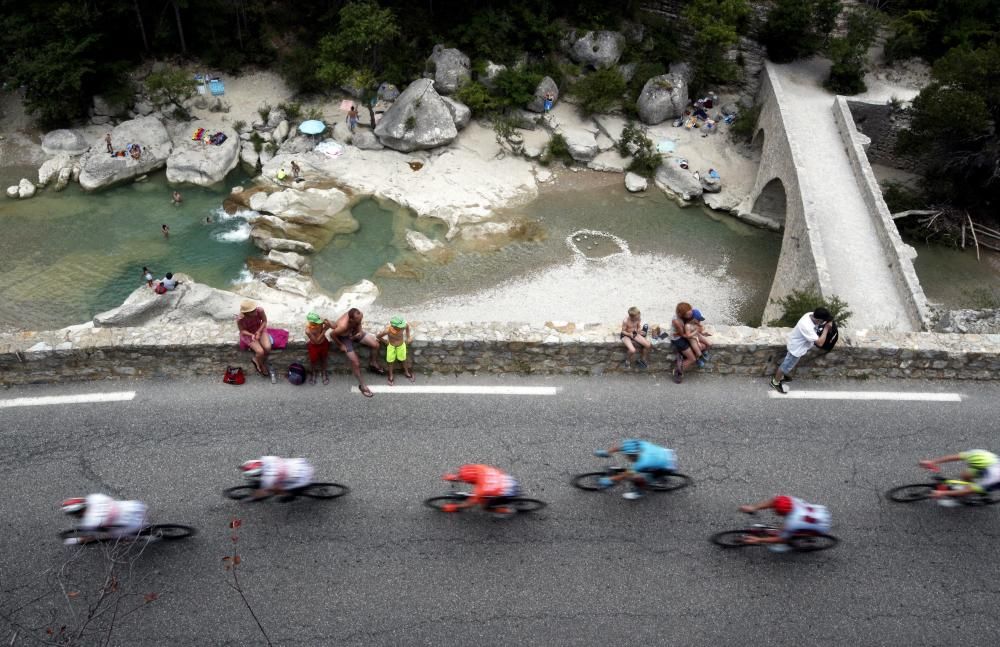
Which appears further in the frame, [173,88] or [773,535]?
[173,88]

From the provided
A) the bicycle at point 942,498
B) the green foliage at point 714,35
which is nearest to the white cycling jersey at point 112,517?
the bicycle at point 942,498

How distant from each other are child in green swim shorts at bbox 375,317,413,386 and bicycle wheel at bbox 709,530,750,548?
5.07 meters

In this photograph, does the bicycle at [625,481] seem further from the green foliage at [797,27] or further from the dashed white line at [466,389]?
the green foliage at [797,27]

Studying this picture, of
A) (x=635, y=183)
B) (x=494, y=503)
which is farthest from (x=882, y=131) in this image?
(x=494, y=503)

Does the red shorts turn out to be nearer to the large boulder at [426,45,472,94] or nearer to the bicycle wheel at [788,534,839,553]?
the bicycle wheel at [788,534,839,553]

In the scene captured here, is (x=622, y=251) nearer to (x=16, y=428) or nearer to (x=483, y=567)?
(x=483, y=567)

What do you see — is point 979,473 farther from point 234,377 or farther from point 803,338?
point 234,377

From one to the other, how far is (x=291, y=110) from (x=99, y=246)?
8.43 m

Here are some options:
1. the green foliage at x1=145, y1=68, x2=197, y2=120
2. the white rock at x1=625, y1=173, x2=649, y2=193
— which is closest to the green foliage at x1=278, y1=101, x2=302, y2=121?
the green foliage at x1=145, y1=68, x2=197, y2=120

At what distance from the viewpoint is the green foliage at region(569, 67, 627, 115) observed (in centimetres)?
2361

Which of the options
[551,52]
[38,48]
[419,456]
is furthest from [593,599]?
[38,48]

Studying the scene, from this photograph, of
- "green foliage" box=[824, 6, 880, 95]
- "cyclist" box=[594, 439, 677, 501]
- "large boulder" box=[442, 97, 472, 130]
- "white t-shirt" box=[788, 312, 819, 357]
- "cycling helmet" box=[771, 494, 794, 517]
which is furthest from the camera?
"large boulder" box=[442, 97, 472, 130]

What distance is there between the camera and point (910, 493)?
331 inches

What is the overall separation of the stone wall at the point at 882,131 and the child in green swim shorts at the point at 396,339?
64.8 feet
